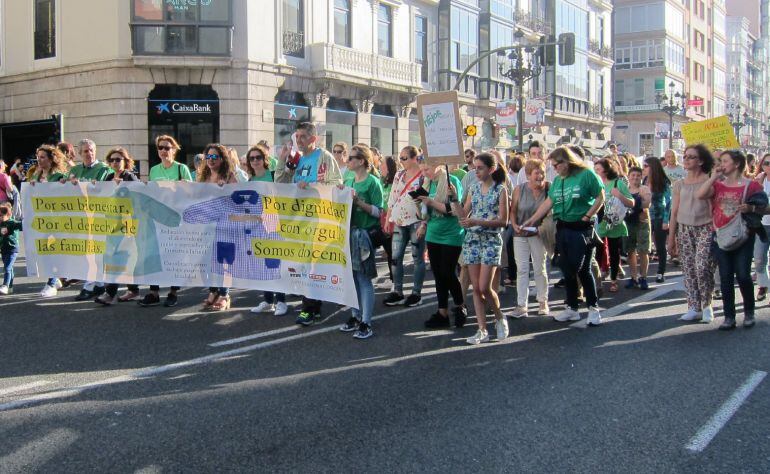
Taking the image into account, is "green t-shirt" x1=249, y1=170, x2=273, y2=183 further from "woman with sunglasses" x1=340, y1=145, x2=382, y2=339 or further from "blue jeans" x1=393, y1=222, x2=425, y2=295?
"blue jeans" x1=393, y1=222, x2=425, y2=295

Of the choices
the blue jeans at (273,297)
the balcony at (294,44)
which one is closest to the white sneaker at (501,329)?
the blue jeans at (273,297)

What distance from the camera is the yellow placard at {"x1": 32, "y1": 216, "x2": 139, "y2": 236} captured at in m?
8.62

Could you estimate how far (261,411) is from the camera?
197 inches

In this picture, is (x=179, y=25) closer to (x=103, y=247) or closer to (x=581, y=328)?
(x=103, y=247)

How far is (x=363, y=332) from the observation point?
727 cm

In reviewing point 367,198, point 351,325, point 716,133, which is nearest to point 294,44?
point 716,133

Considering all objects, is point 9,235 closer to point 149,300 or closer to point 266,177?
point 149,300

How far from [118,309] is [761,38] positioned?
110485 millimetres

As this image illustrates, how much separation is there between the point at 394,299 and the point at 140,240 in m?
3.08

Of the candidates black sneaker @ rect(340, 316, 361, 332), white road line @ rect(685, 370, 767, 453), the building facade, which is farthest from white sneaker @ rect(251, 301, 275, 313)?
the building facade

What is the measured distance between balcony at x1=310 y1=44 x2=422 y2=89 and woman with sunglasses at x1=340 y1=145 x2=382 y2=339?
18.0 m

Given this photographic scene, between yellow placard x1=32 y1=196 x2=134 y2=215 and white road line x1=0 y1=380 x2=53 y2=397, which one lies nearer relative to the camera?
white road line x1=0 y1=380 x2=53 y2=397

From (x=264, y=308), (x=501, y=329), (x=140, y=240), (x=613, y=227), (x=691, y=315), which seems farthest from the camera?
(x=613, y=227)

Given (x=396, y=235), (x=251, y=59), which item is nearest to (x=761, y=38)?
(x=251, y=59)
